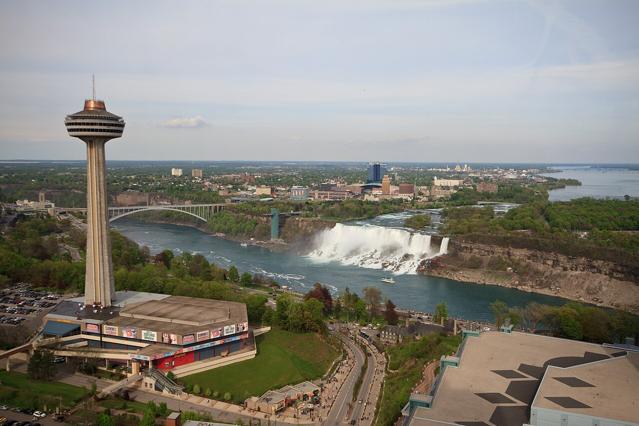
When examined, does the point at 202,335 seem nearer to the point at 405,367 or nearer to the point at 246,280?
the point at 405,367

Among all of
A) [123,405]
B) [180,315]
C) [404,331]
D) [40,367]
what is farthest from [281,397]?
[404,331]

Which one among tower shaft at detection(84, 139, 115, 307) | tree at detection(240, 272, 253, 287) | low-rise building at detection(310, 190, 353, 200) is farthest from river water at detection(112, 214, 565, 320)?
low-rise building at detection(310, 190, 353, 200)

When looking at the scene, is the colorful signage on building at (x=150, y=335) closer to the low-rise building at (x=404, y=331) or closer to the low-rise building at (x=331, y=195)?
the low-rise building at (x=404, y=331)

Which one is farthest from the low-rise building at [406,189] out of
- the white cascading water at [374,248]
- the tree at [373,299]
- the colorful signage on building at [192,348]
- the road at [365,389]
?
the colorful signage on building at [192,348]

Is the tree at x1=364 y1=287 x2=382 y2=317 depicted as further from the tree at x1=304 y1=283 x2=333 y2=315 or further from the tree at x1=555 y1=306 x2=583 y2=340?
the tree at x1=555 y1=306 x2=583 y2=340

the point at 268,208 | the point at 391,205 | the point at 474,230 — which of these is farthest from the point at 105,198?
the point at 391,205

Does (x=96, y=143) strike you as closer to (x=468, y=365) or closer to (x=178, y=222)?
(x=468, y=365)
